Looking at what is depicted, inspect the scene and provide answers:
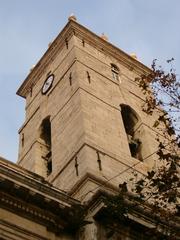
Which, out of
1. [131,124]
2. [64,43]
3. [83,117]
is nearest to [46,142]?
[131,124]

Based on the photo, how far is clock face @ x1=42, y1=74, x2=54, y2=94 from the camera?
29.9m

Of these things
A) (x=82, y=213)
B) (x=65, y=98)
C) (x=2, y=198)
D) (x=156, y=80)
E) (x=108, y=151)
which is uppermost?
(x=65, y=98)

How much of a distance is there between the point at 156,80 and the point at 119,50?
18.8 metres

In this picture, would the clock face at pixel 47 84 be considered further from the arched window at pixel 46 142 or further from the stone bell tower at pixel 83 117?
the arched window at pixel 46 142

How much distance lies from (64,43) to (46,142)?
236 inches

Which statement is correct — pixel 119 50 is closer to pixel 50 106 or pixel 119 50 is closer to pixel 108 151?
pixel 50 106

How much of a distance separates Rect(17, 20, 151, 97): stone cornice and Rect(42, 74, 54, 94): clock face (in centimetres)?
151

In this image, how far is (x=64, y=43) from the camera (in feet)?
102

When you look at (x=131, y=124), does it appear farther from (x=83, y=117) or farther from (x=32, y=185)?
(x=32, y=185)

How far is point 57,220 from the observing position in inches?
652

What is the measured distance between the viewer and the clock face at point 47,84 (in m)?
29.9

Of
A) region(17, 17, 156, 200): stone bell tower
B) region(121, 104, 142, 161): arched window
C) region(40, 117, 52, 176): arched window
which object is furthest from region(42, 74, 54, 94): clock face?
region(121, 104, 142, 161): arched window

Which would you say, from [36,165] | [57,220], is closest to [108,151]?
[36,165]

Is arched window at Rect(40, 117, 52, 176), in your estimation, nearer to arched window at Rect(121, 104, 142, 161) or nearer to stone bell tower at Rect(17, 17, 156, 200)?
stone bell tower at Rect(17, 17, 156, 200)
